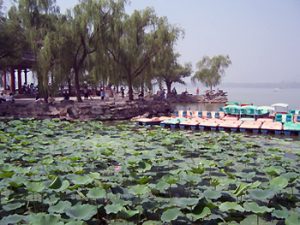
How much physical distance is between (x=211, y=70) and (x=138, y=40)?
16.1 m

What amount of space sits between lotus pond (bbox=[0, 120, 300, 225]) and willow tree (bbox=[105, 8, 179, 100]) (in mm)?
10797

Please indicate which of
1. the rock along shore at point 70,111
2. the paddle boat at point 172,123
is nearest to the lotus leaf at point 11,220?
the paddle boat at point 172,123

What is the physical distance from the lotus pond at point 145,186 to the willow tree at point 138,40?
35.4ft

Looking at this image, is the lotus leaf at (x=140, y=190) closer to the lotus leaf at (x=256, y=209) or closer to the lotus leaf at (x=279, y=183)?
the lotus leaf at (x=256, y=209)

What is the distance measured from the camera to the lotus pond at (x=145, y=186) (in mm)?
3166

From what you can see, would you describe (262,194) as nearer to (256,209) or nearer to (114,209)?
(256,209)

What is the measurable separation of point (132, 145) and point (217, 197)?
3611mm

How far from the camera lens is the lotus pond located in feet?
10.4

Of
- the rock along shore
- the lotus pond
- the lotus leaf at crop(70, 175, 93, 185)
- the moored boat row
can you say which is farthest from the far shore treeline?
the lotus leaf at crop(70, 175, 93, 185)

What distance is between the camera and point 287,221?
2.81 meters

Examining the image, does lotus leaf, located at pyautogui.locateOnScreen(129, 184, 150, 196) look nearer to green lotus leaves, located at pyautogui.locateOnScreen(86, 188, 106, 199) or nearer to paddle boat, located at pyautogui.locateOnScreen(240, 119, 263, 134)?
green lotus leaves, located at pyautogui.locateOnScreen(86, 188, 106, 199)

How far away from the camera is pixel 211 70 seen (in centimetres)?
3222

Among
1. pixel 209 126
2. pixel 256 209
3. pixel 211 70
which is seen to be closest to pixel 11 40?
pixel 209 126

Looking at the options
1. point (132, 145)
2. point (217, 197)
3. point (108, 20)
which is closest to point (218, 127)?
point (132, 145)
